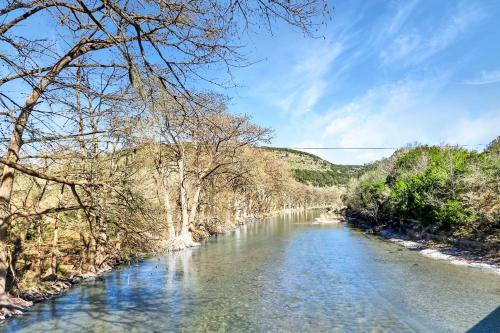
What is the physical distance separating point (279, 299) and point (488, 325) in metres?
6.02

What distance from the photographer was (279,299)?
13359 millimetres

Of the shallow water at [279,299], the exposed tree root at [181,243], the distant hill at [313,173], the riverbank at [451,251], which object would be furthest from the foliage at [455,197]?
the distant hill at [313,173]

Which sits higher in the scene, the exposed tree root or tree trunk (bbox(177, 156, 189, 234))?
tree trunk (bbox(177, 156, 189, 234))

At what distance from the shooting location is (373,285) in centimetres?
1551

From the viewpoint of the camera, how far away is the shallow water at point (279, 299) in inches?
414

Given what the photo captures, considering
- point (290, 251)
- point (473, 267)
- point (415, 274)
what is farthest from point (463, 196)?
point (290, 251)

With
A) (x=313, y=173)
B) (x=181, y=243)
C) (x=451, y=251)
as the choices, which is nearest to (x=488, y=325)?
(x=451, y=251)

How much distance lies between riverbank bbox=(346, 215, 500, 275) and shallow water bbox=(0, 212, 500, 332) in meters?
1.08

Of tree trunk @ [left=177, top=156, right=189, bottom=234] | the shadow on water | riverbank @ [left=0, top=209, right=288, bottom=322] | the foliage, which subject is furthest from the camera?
tree trunk @ [left=177, top=156, right=189, bottom=234]

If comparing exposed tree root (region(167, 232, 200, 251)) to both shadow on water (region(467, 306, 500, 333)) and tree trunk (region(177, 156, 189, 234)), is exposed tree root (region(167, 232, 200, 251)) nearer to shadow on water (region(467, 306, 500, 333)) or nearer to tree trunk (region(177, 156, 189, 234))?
tree trunk (region(177, 156, 189, 234))

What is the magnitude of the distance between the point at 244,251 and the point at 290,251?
3.02 m

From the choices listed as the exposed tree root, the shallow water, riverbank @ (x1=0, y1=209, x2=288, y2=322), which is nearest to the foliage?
the shallow water

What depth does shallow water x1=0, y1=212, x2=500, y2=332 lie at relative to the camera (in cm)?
1052

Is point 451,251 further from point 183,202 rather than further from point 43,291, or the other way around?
point 43,291
